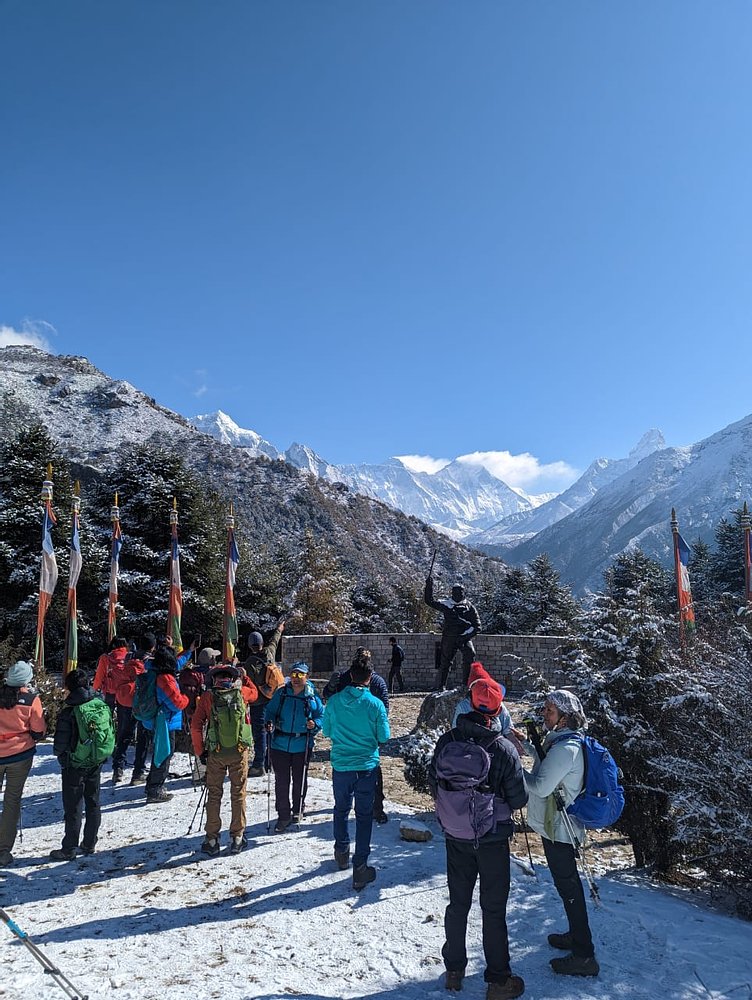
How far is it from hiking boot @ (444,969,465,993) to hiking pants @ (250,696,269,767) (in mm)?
4622

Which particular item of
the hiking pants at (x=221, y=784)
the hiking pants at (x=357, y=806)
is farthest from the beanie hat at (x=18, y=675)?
the hiking pants at (x=357, y=806)

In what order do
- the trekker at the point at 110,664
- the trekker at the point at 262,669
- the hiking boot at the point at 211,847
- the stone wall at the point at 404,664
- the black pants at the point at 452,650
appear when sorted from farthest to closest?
the stone wall at the point at 404,664 → the black pants at the point at 452,650 → the trekker at the point at 110,664 → the trekker at the point at 262,669 → the hiking boot at the point at 211,847

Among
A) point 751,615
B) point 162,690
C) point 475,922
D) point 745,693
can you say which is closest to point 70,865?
point 162,690

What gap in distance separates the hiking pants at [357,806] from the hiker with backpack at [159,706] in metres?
2.64

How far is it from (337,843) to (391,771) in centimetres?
451

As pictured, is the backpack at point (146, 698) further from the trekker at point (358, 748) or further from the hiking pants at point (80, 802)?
the trekker at point (358, 748)

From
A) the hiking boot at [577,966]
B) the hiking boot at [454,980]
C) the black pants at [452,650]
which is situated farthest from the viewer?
the black pants at [452,650]

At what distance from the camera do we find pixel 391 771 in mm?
9453

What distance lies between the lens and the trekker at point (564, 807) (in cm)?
358

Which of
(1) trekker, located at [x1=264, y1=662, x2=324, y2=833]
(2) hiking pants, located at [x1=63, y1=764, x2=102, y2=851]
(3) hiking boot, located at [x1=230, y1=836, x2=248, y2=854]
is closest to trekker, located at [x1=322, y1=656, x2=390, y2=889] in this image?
(1) trekker, located at [x1=264, y1=662, x2=324, y2=833]

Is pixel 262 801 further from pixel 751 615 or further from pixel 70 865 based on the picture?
pixel 751 615

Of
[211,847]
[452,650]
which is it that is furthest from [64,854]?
[452,650]

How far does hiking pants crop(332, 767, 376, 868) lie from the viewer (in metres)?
4.83

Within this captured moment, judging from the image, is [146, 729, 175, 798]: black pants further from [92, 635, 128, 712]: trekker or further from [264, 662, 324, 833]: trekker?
[264, 662, 324, 833]: trekker
